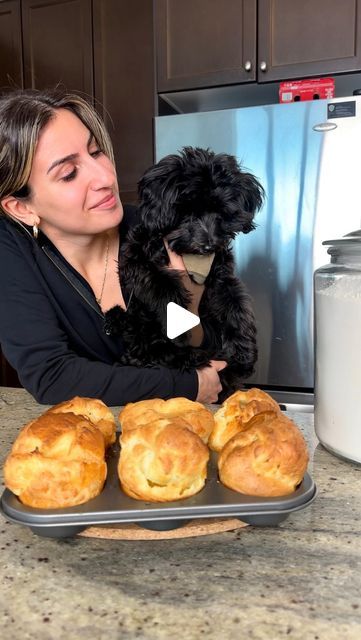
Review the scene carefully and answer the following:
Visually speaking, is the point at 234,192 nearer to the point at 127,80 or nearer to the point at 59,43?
the point at 127,80

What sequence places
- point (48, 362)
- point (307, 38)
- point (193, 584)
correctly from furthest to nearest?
1. point (307, 38)
2. point (48, 362)
3. point (193, 584)

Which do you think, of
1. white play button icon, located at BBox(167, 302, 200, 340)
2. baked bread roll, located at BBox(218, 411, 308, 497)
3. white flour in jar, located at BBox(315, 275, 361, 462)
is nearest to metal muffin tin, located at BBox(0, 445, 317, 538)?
baked bread roll, located at BBox(218, 411, 308, 497)

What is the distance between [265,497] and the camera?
0.45 meters

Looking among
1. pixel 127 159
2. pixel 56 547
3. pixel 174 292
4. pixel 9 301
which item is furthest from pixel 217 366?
pixel 127 159

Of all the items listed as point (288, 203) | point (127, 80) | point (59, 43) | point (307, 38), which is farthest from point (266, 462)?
point (59, 43)

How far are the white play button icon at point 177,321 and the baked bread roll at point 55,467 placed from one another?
1.84ft

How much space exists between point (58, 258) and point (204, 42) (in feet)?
5.07

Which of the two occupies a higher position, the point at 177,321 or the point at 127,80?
the point at 127,80

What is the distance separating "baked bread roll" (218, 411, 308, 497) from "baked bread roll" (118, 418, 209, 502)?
0.03 m

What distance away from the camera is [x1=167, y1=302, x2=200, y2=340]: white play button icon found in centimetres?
101

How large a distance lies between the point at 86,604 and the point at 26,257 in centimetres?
97

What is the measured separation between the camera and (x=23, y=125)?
3.83ft

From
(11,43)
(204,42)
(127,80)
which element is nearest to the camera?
(204,42)

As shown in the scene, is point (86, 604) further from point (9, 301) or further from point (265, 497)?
point (9, 301)
